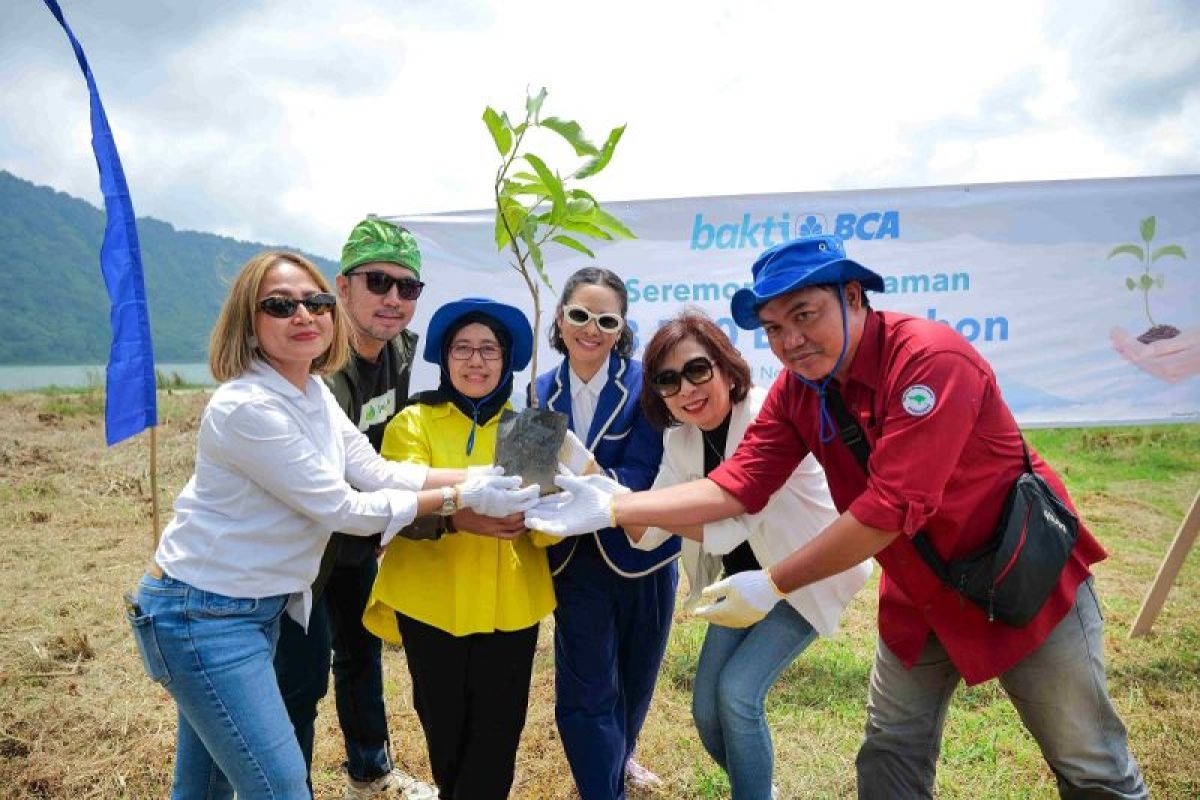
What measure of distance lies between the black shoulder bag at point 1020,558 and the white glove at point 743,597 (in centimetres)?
45

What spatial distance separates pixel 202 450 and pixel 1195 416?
5.43 metres

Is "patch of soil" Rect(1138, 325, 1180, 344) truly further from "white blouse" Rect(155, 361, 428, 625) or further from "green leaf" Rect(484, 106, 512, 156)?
"white blouse" Rect(155, 361, 428, 625)

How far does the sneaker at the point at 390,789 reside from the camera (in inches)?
117

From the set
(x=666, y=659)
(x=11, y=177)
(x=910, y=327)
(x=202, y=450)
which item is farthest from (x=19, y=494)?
(x=11, y=177)

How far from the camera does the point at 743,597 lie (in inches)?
84.0

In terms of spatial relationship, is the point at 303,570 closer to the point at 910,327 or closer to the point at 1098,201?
the point at 910,327

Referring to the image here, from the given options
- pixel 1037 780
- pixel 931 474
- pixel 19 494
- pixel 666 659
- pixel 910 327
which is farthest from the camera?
pixel 19 494

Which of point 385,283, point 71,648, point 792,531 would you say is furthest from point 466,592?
point 71,648

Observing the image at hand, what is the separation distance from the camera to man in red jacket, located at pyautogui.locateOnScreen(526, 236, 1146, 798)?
1.74 m

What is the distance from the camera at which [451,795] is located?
2.46m

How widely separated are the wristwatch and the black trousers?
0.41 metres

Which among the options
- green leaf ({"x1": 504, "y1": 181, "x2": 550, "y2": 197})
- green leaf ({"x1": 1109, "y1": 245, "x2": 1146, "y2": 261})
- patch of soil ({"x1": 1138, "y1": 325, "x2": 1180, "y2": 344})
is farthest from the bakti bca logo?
green leaf ({"x1": 504, "y1": 181, "x2": 550, "y2": 197})

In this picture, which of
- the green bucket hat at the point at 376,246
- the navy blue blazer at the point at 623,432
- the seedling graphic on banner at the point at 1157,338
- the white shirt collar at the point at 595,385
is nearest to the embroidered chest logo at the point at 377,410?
the green bucket hat at the point at 376,246

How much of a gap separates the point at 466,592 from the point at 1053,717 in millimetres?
1674
